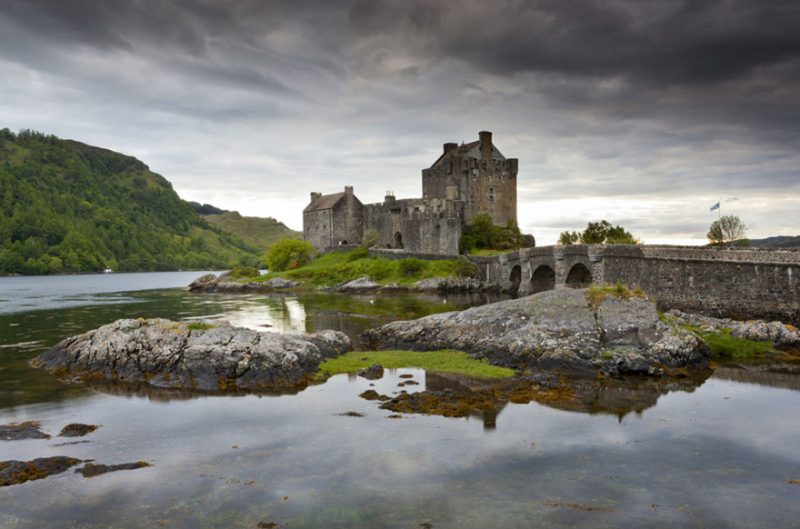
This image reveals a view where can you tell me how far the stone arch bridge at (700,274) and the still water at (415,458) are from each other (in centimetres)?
1154

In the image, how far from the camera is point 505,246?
6888cm

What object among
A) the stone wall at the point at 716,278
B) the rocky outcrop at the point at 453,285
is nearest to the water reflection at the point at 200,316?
the rocky outcrop at the point at 453,285

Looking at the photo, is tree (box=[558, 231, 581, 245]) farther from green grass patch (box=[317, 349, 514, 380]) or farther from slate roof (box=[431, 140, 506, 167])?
green grass patch (box=[317, 349, 514, 380])

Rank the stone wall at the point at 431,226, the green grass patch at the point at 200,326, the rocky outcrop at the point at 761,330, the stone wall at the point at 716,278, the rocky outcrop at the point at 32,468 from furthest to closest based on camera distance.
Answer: the stone wall at the point at 431,226 → the stone wall at the point at 716,278 → the rocky outcrop at the point at 761,330 → the green grass patch at the point at 200,326 → the rocky outcrop at the point at 32,468

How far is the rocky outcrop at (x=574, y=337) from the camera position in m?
21.3

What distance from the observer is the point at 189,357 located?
68.1 ft

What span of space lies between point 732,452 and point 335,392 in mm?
11354

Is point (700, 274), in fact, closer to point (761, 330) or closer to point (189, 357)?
point (761, 330)

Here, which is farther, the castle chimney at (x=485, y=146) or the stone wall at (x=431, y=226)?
the castle chimney at (x=485, y=146)

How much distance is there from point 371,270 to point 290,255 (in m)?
20.4

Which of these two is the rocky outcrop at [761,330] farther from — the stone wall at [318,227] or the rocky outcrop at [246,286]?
the stone wall at [318,227]

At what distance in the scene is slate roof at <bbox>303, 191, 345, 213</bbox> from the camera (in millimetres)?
82250

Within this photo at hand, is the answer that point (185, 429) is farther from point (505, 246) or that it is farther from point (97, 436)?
point (505, 246)

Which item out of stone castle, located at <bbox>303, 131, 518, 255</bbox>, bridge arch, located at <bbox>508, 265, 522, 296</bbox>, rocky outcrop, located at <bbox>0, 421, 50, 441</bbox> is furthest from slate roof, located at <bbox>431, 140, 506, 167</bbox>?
rocky outcrop, located at <bbox>0, 421, 50, 441</bbox>
